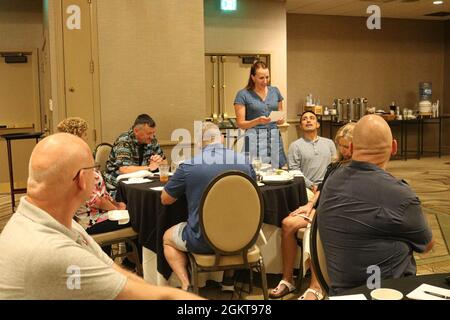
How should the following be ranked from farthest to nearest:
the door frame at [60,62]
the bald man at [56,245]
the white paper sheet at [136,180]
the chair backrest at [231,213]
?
the door frame at [60,62] < the white paper sheet at [136,180] < the chair backrest at [231,213] < the bald man at [56,245]

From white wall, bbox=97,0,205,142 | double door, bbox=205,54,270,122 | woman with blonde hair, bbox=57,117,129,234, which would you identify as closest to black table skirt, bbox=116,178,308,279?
woman with blonde hair, bbox=57,117,129,234

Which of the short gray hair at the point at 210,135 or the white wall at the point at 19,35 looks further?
the white wall at the point at 19,35

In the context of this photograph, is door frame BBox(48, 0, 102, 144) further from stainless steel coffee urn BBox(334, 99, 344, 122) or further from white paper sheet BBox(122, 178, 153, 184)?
stainless steel coffee urn BBox(334, 99, 344, 122)

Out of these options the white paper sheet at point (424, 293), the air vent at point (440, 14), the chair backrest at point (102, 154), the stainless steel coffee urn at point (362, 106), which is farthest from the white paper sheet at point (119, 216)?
the air vent at point (440, 14)

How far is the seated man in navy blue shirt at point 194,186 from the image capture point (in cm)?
323

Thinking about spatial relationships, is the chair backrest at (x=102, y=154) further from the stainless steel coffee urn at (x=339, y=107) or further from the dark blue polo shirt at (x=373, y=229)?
the stainless steel coffee urn at (x=339, y=107)

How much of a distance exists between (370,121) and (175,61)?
13.9ft

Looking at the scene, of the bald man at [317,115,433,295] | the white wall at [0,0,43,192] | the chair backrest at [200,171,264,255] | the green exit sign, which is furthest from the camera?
the white wall at [0,0,43,192]

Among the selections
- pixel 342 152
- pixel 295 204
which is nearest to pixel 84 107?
pixel 295 204

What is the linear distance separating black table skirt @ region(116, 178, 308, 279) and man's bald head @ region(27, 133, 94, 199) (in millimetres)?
2148

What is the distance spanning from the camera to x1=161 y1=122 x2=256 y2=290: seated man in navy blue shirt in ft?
10.6

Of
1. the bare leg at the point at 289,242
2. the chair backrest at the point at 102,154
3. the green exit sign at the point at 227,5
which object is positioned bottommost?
the bare leg at the point at 289,242

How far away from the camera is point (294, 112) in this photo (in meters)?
10.4
